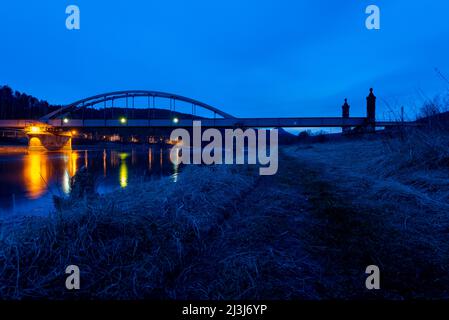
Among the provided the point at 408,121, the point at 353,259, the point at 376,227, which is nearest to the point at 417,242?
the point at 376,227

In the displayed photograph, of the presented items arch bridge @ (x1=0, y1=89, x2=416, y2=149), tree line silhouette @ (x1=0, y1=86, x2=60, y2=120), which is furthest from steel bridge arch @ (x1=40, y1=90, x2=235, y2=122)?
tree line silhouette @ (x1=0, y1=86, x2=60, y2=120)

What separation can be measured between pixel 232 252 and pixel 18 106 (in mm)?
135035

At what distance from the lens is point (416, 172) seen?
5.90 m

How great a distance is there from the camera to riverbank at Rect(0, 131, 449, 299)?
1966mm

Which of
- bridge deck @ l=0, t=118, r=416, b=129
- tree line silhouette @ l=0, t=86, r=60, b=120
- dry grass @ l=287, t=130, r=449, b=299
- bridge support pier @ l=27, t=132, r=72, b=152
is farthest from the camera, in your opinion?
tree line silhouette @ l=0, t=86, r=60, b=120

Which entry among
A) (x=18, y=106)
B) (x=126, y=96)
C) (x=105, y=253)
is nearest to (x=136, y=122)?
(x=126, y=96)

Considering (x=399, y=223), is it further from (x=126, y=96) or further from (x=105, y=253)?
(x=126, y=96)

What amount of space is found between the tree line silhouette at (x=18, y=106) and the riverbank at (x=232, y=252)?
11651 centimetres

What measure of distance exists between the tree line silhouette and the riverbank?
116512 millimetres

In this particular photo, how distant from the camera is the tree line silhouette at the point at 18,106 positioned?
306 ft

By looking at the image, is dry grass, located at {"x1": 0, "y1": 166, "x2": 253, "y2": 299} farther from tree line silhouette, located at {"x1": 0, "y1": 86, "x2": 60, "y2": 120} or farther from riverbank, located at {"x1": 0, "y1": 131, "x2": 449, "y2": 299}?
tree line silhouette, located at {"x1": 0, "y1": 86, "x2": 60, "y2": 120}

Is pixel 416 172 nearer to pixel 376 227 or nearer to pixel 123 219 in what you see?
pixel 376 227

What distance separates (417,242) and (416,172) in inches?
164
